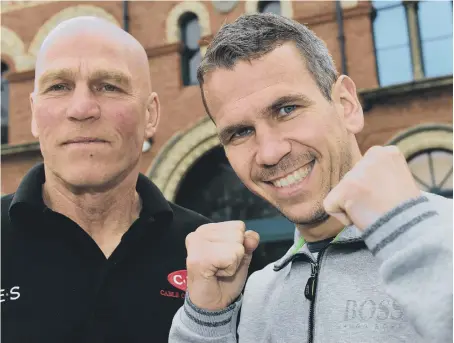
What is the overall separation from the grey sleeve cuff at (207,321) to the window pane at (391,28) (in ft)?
26.4

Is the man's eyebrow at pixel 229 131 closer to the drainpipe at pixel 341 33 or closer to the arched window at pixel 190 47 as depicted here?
the drainpipe at pixel 341 33

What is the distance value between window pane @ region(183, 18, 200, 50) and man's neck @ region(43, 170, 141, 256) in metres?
7.62

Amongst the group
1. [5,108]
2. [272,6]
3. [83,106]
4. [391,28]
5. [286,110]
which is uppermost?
[272,6]

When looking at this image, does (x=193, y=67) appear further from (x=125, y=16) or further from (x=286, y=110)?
(x=286, y=110)

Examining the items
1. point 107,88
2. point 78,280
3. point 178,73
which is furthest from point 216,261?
point 178,73

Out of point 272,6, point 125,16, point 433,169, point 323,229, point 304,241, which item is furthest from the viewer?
point 125,16

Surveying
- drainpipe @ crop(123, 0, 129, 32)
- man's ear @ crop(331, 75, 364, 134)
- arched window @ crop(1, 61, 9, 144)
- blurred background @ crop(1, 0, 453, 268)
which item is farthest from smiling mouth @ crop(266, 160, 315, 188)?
arched window @ crop(1, 61, 9, 144)

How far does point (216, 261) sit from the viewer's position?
1.63 metres

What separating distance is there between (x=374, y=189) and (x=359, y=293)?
49 cm

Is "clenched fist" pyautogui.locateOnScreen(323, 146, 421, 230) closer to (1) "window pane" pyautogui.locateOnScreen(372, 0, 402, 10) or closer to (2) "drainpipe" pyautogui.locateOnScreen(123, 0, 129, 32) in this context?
(1) "window pane" pyautogui.locateOnScreen(372, 0, 402, 10)

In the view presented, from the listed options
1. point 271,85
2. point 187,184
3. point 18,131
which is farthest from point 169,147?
point 271,85

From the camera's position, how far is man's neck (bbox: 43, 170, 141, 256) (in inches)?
99.0

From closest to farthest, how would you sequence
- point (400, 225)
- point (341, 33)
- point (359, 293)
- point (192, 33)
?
point (400, 225) → point (359, 293) → point (341, 33) → point (192, 33)

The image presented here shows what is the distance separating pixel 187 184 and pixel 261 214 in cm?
163
